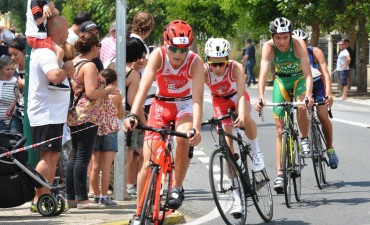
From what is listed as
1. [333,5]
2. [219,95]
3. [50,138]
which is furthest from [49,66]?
[333,5]

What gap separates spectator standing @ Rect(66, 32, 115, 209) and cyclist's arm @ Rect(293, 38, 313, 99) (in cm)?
225

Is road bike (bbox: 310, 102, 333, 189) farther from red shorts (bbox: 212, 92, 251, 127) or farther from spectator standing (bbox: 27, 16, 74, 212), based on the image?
spectator standing (bbox: 27, 16, 74, 212)

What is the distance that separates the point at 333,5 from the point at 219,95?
2227cm

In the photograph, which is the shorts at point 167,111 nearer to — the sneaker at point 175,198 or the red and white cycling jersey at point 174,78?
the red and white cycling jersey at point 174,78

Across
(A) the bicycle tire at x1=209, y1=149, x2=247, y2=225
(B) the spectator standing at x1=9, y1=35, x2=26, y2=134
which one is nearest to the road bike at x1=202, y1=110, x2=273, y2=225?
(A) the bicycle tire at x1=209, y1=149, x2=247, y2=225

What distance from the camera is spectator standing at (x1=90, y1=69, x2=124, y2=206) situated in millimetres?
9898

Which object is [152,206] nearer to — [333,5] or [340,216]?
[340,216]

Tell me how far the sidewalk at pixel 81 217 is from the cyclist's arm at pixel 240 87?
1.23 metres

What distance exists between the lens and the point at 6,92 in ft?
37.2

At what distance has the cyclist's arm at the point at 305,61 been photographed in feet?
34.1

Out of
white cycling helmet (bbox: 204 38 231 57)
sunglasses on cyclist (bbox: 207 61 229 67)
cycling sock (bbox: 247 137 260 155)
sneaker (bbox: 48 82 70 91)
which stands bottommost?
cycling sock (bbox: 247 137 260 155)

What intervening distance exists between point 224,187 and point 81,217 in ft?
4.89

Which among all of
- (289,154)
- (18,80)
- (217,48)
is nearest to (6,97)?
(18,80)

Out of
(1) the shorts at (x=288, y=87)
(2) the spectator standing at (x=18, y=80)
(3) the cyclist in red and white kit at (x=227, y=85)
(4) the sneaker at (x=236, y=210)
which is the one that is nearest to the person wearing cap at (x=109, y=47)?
(2) the spectator standing at (x=18, y=80)
